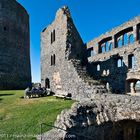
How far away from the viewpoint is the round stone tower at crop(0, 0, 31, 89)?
25.7 meters

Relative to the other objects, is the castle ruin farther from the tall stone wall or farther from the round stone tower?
the round stone tower

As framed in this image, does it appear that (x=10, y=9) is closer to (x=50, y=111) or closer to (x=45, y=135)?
(x=50, y=111)

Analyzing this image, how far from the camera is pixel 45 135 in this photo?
8.50m

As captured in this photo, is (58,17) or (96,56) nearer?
(58,17)

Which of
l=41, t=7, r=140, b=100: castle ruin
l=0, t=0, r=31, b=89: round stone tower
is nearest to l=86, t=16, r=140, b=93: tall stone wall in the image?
l=41, t=7, r=140, b=100: castle ruin

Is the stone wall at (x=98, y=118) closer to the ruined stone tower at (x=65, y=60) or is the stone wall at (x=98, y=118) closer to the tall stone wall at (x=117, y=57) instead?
the ruined stone tower at (x=65, y=60)

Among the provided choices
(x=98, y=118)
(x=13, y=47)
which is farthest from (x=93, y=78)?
(x=13, y=47)

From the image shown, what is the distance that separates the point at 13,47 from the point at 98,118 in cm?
1835

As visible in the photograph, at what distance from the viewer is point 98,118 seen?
1008 centimetres

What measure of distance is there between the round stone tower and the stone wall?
51.3 feet

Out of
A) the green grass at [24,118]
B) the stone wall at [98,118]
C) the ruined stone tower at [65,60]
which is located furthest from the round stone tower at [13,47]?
the stone wall at [98,118]

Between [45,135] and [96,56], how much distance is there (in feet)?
56.3

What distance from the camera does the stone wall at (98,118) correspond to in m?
8.86

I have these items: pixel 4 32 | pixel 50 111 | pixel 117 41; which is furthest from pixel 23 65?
pixel 50 111
